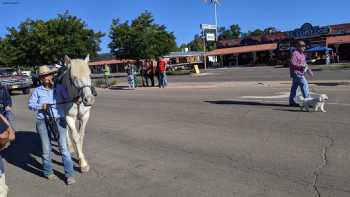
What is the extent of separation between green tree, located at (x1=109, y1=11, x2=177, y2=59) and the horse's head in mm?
40872

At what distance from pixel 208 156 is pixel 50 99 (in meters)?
2.68

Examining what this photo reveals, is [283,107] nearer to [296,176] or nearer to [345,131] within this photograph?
[345,131]

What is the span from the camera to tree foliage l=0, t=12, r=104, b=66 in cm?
4419

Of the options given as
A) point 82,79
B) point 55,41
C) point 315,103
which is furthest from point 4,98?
point 55,41

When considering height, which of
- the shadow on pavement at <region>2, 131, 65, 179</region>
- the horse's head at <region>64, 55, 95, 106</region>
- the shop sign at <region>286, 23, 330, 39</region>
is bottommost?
the shadow on pavement at <region>2, 131, 65, 179</region>

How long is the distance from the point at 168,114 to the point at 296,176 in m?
7.52

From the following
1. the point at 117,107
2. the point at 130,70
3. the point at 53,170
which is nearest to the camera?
the point at 53,170

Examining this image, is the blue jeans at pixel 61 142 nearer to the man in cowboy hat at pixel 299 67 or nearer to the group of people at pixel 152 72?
the man in cowboy hat at pixel 299 67

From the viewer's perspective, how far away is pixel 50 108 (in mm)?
6582

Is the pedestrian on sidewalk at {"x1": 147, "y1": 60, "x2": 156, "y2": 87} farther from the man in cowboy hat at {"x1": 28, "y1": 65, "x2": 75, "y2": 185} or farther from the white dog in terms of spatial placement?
the man in cowboy hat at {"x1": 28, "y1": 65, "x2": 75, "y2": 185}

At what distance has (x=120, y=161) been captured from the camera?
25.9ft

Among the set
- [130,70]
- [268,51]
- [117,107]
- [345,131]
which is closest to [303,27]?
[268,51]

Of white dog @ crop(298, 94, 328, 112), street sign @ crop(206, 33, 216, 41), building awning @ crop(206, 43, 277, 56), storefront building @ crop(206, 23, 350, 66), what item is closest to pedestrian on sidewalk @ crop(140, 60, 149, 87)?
white dog @ crop(298, 94, 328, 112)

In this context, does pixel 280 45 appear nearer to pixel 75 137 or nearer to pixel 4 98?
pixel 4 98
